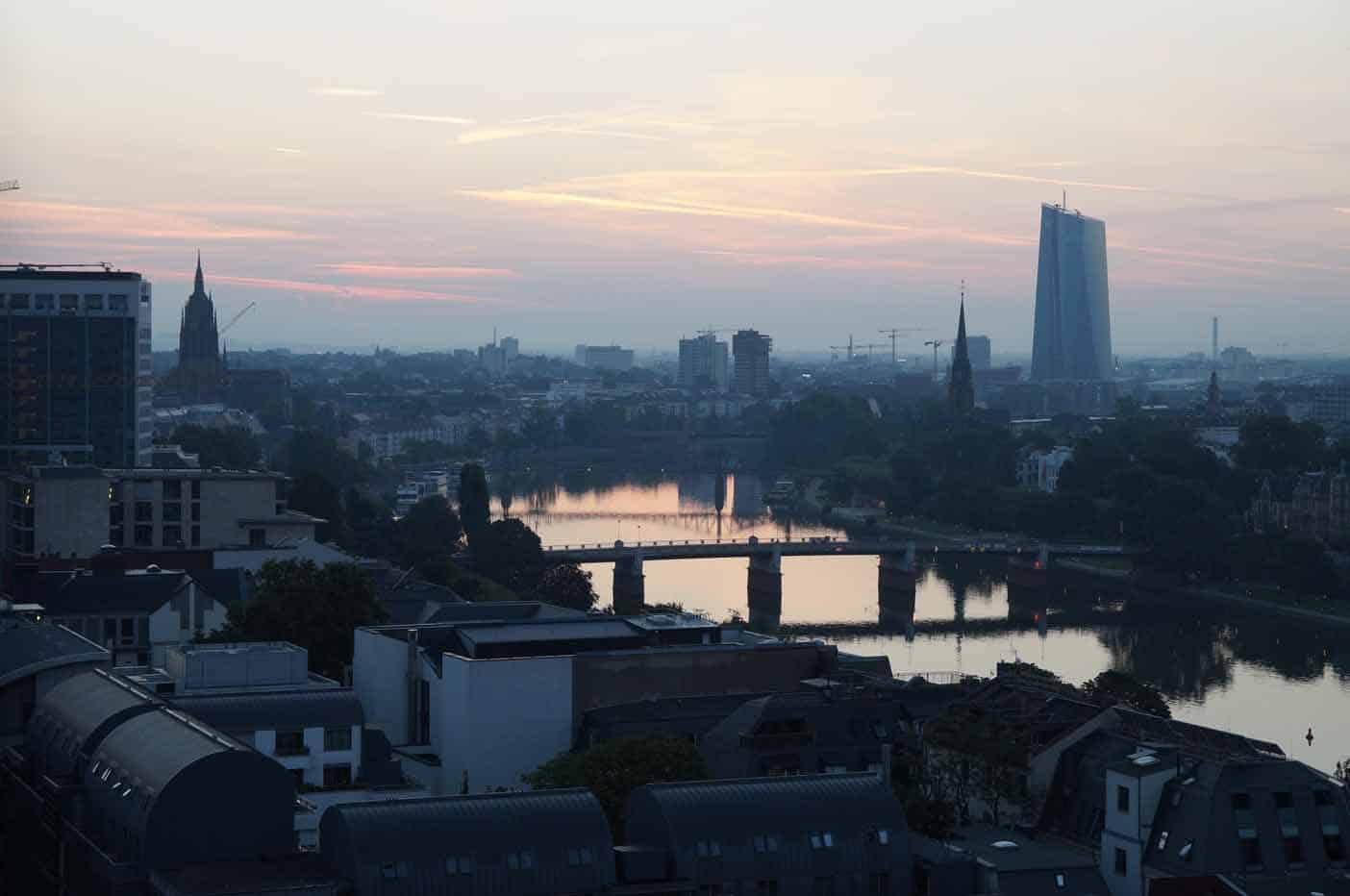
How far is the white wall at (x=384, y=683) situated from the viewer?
15.2 metres

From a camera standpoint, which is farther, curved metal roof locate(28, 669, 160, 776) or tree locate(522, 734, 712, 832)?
tree locate(522, 734, 712, 832)

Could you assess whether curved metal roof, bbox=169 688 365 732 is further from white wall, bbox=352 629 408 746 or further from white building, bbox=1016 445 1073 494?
white building, bbox=1016 445 1073 494

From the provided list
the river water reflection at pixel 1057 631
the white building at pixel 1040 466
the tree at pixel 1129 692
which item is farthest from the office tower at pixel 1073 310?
the tree at pixel 1129 692

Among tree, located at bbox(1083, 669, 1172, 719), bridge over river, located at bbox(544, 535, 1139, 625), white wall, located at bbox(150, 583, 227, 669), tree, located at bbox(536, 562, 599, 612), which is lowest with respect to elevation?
bridge over river, located at bbox(544, 535, 1139, 625)

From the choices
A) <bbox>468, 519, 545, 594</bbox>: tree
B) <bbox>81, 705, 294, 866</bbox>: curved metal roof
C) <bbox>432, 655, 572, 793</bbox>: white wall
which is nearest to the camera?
<bbox>81, 705, 294, 866</bbox>: curved metal roof

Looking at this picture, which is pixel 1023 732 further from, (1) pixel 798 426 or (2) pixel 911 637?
(1) pixel 798 426

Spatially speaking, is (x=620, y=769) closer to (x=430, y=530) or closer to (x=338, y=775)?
(x=338, y=775)

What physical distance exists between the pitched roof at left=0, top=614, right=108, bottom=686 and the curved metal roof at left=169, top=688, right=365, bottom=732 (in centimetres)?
73

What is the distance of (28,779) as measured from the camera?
1256 centimetres

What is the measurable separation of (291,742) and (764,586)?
22660 mm

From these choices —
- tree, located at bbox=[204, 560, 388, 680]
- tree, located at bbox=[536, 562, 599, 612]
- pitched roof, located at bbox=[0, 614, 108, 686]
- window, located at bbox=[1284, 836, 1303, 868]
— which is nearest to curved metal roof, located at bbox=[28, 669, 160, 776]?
pitched roof, located at bbox=[0, 614, 108, 686]

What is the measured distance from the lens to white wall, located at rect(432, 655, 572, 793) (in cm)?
1418

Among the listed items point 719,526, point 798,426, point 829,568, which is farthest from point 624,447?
point 829,568

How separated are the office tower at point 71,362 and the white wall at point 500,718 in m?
26.9
